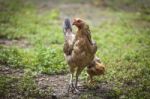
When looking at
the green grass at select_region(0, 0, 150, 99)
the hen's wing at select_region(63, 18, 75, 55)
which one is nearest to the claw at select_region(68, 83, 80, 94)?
the green grass at select_region(0, 0, 150, 99)

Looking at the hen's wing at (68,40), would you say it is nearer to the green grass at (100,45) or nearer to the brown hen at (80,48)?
the brown hen at (80,48)

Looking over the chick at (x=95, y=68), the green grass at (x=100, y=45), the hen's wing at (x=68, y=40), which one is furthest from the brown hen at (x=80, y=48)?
the green grass at (x=100, y=45)

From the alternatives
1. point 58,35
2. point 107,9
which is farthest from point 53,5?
point 58,35

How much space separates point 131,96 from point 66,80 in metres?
1.75

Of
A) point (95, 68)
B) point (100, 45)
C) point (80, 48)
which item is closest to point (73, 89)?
point (95, 68)

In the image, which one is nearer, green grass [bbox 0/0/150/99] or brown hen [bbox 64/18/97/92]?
brown hen [bbox 64/18/97/92]

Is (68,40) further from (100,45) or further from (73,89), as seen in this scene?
(100,45)

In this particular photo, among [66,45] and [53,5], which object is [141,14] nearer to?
[53,5]

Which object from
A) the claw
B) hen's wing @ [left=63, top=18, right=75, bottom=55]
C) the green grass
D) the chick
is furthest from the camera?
the green grass

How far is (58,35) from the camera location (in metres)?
13.0

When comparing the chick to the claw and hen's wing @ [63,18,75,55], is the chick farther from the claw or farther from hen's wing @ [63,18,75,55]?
hen's wing @ [63,18,75,55]

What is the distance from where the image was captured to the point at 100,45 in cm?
1200

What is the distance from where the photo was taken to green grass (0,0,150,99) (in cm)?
886

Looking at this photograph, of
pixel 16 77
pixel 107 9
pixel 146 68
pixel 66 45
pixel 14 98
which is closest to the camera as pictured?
pixel 14 98
